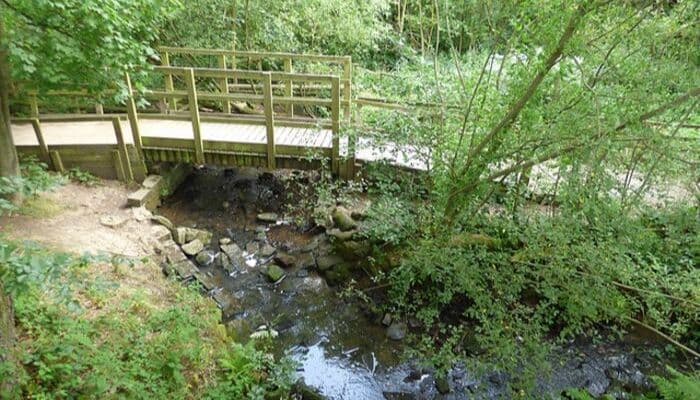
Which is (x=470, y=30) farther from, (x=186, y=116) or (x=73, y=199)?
(x=73, y=199)

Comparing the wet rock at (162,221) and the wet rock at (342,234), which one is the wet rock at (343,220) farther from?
the wet rock at (162,221)

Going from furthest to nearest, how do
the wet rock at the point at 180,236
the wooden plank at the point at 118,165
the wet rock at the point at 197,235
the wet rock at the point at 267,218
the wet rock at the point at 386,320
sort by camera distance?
the wet rock at the point at 267,218 → the wooden plank at the point at 118,165 → the wet rock at the point at 197,235 → the wet rock at the point at 180,236 → the wet rock at the point at 386,320

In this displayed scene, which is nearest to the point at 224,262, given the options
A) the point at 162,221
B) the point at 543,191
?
the point at 162,221

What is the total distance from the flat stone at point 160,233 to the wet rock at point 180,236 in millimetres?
71

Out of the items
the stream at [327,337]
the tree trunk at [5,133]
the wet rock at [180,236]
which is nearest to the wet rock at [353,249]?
the stream at [327,337]

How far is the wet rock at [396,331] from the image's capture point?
496 cm

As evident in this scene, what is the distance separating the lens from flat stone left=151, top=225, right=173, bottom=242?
577 cm

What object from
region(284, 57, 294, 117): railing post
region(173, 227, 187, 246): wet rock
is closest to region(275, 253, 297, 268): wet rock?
region(173, 227, 187, 246): wet rock

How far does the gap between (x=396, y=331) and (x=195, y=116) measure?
13.9 ft

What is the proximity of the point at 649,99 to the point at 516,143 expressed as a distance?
1.09 m

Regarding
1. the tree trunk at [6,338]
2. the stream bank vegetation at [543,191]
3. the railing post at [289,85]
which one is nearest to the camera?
the tree trunk at [6,338]

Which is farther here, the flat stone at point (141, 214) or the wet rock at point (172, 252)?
the flat stone at point (141, 214)

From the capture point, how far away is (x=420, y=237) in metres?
5.17

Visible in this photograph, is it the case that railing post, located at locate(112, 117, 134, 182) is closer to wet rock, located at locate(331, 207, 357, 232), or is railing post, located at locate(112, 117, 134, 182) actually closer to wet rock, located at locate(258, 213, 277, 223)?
wet rock, located at locate(258, 213, 277, 223)
